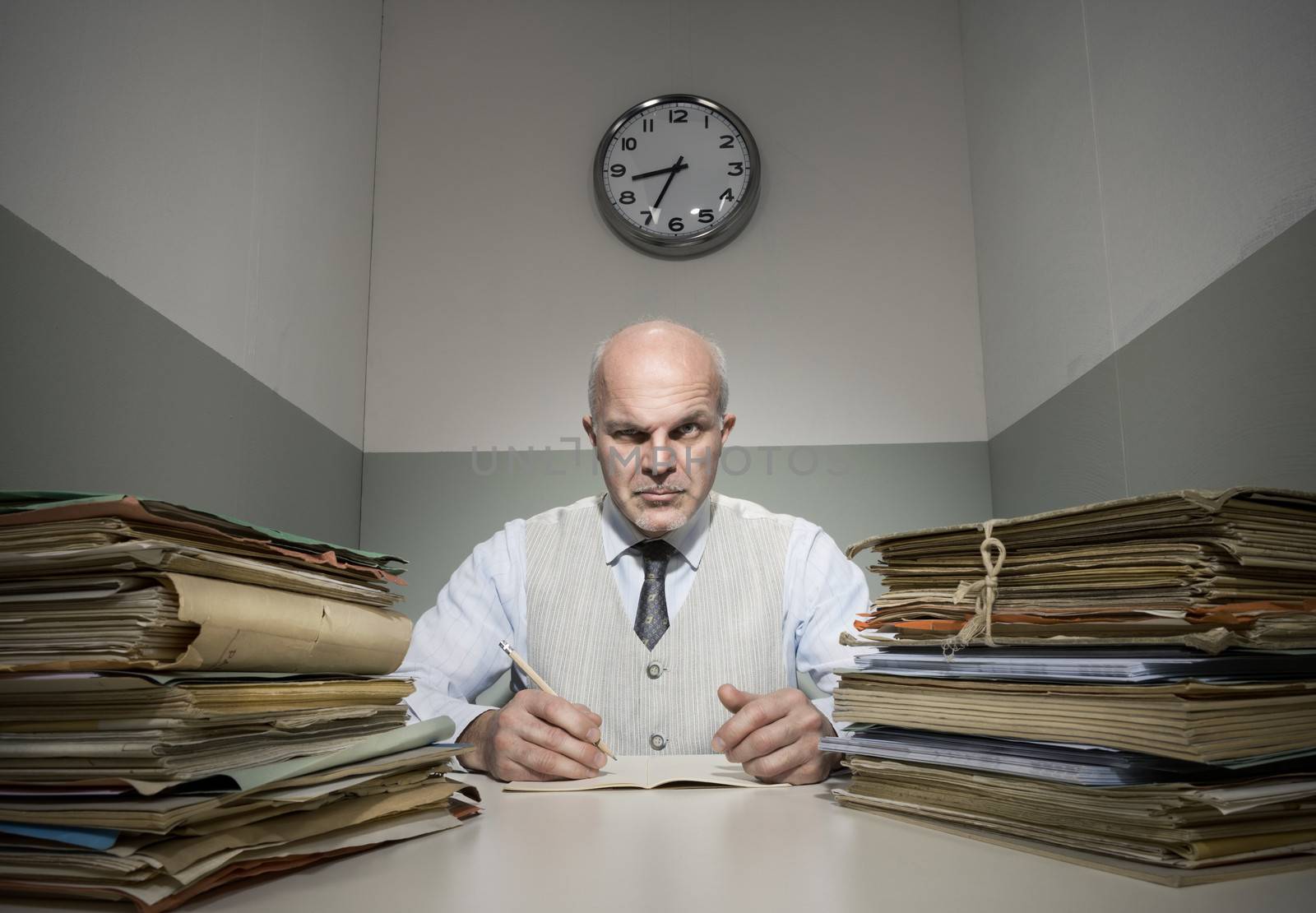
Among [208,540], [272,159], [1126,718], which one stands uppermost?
[272,159]

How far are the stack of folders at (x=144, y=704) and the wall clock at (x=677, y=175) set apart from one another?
2.43 meters

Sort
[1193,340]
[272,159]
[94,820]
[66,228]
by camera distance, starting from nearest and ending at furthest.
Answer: [94,820] → [66,228] → [1193,340] → [272,159]

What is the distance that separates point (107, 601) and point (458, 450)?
2368mm

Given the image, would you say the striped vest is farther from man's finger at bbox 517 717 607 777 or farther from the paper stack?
the paper stack

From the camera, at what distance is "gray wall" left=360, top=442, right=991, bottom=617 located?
9.36 ft

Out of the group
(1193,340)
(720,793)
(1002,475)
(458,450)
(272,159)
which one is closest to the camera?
(720,793)

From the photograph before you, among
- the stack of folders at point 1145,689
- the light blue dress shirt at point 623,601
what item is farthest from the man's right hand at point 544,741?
the light blue dress shirt at point 623,601

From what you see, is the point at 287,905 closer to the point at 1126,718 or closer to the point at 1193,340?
the point at 1126,718

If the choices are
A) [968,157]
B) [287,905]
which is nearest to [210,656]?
[287,905]

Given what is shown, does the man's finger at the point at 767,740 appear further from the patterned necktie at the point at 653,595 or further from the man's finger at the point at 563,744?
the patterned necktie at the point at 653,595

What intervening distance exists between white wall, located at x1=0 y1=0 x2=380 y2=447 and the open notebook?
1.12 metres

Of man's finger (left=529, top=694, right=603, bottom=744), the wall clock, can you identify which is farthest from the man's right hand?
the wall clock

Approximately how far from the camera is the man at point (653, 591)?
194cm

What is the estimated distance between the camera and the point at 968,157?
2994 millimetres
